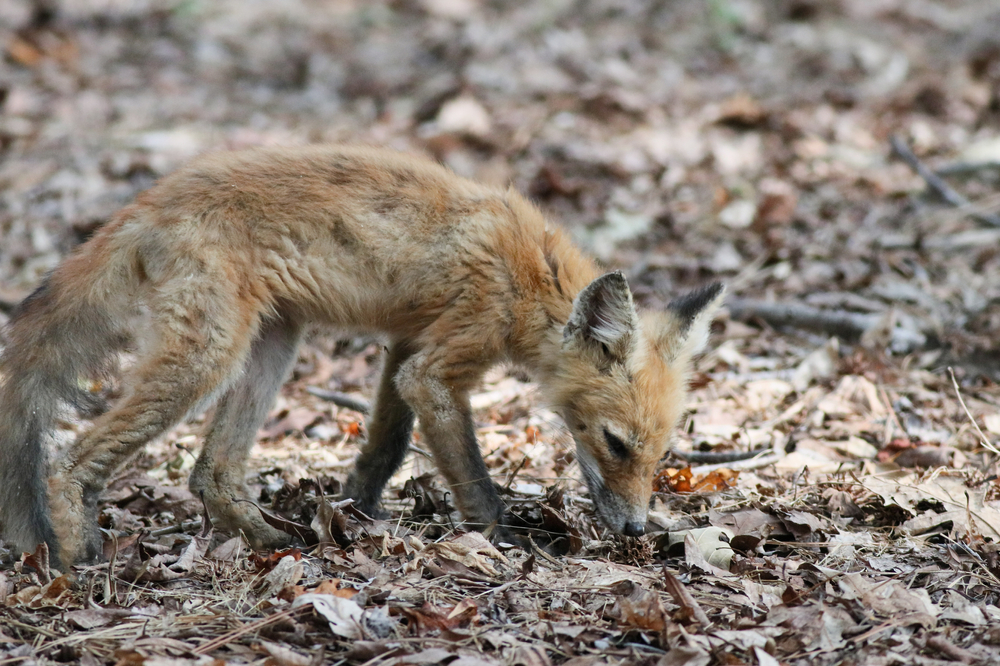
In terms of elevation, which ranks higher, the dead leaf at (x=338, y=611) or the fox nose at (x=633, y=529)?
the dead leaf at (x=338, y=611)

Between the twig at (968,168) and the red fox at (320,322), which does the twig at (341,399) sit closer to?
the red fox at (320,322)

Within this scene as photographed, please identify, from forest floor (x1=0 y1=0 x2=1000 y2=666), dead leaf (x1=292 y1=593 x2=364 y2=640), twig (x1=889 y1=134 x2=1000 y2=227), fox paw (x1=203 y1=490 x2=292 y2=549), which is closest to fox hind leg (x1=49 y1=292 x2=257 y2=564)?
forest floor (x1=0 y1=0 x2=1000 y2=666)

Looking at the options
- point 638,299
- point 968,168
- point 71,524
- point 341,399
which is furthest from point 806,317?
point 71,524

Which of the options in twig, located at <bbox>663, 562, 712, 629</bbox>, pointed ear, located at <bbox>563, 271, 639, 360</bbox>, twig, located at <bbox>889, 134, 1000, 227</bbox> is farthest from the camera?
twig, located at <bbox>889, 134, 1000, 227</bbox>

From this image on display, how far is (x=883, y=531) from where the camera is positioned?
5.29 m

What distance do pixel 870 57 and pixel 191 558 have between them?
1428 centimetres

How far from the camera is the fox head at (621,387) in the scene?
523cm

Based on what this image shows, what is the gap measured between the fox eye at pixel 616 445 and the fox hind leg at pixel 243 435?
2.10m

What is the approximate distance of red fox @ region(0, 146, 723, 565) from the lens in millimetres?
5020

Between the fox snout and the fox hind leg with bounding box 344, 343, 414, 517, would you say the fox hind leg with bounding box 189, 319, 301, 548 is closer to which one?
the fox hind leg with bounding box 344, 343, 414, 517

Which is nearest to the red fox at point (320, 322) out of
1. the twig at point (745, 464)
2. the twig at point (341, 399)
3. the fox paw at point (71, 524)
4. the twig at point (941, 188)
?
the fox paw at point (71, 524)

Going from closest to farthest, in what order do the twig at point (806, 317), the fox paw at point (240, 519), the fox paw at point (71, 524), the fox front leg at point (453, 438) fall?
the fox paw at point (71, 524) → the fox front leg at point (453, 438) → the fox paw at point (240, 519) → the twig at point (806, 317)

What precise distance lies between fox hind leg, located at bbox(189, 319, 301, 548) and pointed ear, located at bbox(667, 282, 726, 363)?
2567mm

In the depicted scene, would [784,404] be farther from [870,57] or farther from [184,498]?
[870,57]
